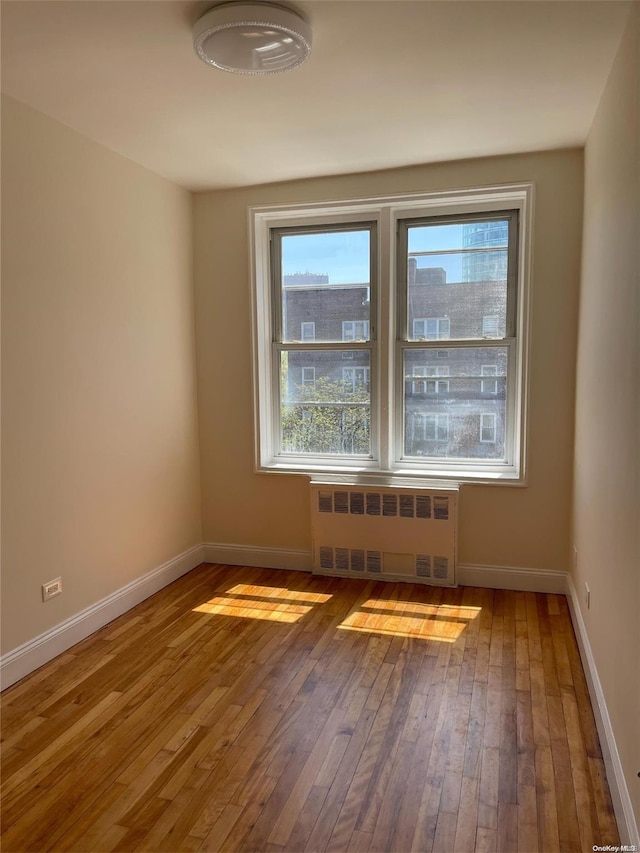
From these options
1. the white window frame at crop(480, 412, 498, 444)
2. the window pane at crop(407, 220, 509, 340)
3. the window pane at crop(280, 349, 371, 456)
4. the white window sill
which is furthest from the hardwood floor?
the window pane at crop(407, 220, 509, 340)

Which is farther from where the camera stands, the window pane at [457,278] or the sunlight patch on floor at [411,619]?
the window pane at [457,278]

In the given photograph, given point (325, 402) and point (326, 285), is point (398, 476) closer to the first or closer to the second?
point (325, 402)

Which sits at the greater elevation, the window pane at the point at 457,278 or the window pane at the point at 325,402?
the window pane at the point at 457,278

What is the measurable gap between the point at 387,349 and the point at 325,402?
1.97 ft

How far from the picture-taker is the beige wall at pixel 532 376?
11.8 ft

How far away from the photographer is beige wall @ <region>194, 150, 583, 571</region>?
3.60m

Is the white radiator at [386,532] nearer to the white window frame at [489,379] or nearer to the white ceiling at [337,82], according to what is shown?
the white window frame at [489,379]

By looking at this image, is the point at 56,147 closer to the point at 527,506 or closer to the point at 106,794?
the point at 106,794

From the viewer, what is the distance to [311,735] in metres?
2.39

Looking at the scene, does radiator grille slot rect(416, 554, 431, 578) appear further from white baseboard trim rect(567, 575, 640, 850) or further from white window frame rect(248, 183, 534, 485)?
white baseboard trim rect(567, 575, 640, 850)

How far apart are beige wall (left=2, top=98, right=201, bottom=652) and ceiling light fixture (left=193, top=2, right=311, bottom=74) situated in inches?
44.1

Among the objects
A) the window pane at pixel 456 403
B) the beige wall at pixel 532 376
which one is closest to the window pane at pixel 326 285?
the beige wall at pixel 532 376

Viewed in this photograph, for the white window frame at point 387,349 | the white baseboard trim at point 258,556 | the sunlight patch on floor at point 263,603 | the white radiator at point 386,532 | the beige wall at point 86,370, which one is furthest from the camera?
the white baseboard trim at point 258,556

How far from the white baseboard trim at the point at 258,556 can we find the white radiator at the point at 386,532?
0.46 ft
